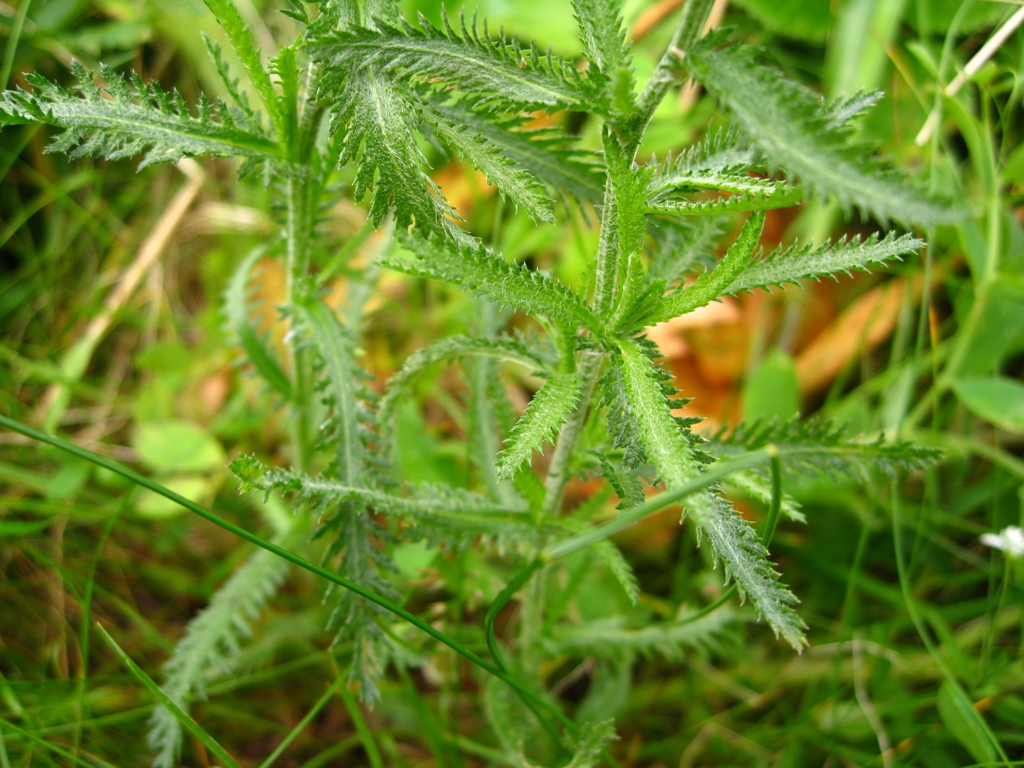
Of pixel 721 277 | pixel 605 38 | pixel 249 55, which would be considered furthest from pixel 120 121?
pixel 721 277

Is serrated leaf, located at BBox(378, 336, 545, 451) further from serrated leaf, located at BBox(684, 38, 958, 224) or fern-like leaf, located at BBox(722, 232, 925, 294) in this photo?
serrated leaf, located at BBox(684, 38, 958, 224)

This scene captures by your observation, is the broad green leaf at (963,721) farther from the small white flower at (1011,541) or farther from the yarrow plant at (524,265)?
the yarrow plant at (524,265)

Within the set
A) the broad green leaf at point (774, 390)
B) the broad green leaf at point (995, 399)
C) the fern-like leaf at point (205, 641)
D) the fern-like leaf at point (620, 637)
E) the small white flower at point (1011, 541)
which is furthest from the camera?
the broad green leaf at point (774, 390)

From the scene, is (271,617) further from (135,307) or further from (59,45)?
(59,45)

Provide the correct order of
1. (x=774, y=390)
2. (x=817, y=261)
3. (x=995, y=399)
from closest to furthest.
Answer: (x=817, y=261)
(x=995, y=399)
(x=774, y=390)

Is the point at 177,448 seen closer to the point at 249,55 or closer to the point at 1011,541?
the point at 249,55

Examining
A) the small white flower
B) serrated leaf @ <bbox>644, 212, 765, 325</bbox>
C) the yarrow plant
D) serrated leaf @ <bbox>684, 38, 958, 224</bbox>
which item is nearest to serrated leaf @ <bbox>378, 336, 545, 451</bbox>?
the yarrow plant

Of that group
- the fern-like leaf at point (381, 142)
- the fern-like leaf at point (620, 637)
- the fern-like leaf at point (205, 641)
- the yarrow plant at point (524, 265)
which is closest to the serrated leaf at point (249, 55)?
the yarrow plant at point (524, 265)
